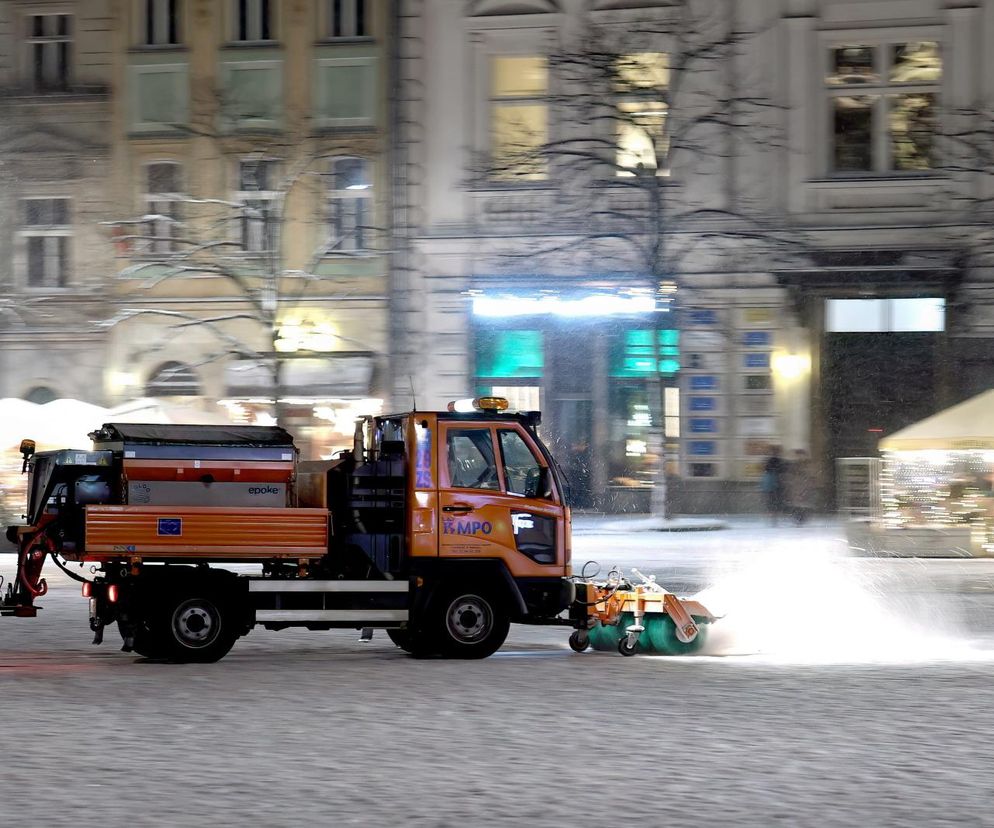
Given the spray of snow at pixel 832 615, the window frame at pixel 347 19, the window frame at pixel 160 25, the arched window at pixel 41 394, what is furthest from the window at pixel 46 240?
the spray of snow at pixel 832 615

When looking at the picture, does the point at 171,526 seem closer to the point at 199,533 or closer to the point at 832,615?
the point at 199,533

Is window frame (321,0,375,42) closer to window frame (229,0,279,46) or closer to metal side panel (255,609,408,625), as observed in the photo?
window frame (229,0,279,46)

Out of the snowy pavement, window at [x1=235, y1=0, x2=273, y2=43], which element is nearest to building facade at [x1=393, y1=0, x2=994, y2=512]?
window at [x1=235, y1=0, x2=273, y2=43]

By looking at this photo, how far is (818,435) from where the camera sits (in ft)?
110

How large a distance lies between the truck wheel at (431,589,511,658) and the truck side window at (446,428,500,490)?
86 centimetres

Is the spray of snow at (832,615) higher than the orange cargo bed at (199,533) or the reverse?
the reverse

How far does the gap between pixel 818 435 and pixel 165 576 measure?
21597mm

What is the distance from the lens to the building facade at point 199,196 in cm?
3531

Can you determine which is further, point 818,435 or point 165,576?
point 818,435

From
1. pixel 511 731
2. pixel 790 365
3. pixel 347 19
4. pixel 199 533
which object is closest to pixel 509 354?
pixel 790 365

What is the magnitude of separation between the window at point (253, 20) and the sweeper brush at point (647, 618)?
24.5 meters

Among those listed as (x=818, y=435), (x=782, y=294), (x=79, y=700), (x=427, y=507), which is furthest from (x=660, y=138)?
(x=79, y=700)

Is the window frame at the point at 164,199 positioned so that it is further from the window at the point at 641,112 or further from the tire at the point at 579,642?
the tire at the point at 579,642

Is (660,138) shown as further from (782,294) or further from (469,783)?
(469,783)
